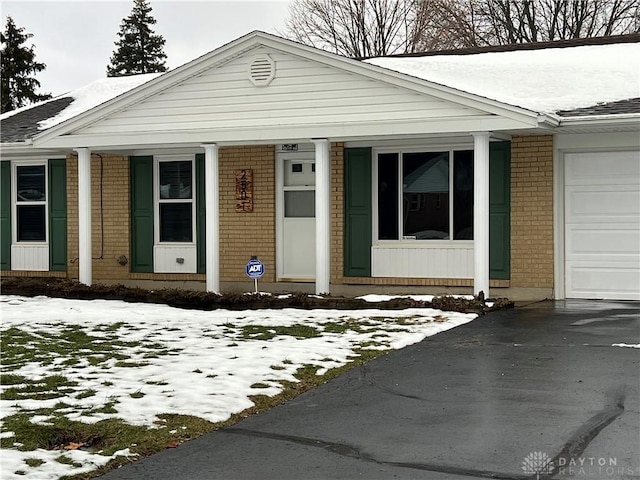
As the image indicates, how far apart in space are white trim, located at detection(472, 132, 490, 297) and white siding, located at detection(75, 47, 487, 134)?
1.52ft

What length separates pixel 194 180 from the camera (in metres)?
15.9

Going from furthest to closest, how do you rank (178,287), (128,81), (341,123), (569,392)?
(128,81) → (178,287) → (341,123) → (569,392)

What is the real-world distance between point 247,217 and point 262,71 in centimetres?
262

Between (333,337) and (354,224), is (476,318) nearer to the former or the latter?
(333,337)

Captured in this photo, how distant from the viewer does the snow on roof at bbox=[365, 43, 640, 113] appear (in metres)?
13.6

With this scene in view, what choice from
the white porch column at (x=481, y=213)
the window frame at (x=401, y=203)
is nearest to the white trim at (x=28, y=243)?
the window frame at (x=401, y=203)

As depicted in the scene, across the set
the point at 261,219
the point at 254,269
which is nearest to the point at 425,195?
the point at 261,219

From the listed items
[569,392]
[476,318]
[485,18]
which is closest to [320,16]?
[485,18]

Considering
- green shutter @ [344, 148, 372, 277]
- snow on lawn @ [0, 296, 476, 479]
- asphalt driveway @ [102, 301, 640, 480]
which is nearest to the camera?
asphalt driveway @ [102, 301, 640, 480]

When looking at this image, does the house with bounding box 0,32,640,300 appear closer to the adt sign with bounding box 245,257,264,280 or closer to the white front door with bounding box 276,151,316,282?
the white front door with bounding box 276,151,316,282

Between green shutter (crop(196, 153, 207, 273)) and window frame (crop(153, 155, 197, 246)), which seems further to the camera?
window frame (crop(153, 155, 197, 246))

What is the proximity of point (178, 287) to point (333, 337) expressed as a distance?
6403 millimetres

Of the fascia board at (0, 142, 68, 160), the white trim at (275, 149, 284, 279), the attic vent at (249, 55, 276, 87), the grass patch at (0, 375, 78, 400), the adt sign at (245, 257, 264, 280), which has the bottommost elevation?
the grass patch at (0, 375, 78, 400)

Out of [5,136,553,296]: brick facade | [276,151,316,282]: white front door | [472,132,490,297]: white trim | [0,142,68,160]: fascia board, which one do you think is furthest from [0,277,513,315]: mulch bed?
[0,142,68,160]: fascia board
